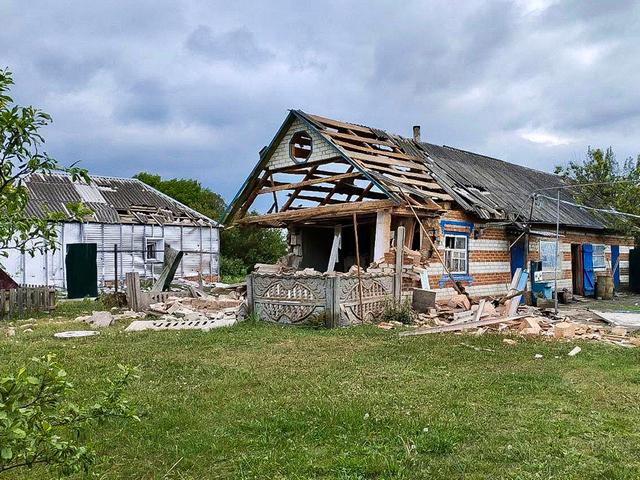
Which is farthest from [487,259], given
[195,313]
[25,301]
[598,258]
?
[25,301]

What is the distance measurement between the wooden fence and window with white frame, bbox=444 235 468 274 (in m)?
11.3

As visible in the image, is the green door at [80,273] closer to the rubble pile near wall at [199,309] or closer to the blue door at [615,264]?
the rubble pile near wall at [199,309]

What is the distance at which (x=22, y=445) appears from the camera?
2338mm

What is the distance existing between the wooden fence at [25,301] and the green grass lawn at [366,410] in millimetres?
5242

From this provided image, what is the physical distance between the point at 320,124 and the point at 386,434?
486 inches

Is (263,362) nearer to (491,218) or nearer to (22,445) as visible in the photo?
(22,445)

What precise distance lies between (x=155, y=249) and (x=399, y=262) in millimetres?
18403

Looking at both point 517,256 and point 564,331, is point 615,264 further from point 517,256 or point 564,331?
point 564,331

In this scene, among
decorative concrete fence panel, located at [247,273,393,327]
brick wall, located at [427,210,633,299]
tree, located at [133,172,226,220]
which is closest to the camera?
decorative concrete fence panel, located at [247,273,393,327]

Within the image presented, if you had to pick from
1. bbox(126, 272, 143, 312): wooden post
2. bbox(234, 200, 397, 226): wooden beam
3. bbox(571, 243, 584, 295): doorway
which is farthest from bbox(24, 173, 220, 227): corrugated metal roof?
bbox(571, 243, 584, 295): doorway

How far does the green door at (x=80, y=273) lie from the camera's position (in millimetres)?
21453

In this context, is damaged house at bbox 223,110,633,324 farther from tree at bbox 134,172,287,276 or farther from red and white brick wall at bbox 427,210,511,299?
tree at bbox 134,172,287,276

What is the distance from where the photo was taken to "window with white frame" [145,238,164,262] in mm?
28625

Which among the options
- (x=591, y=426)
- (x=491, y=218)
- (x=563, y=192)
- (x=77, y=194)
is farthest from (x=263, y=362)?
(x=77, y=194)
